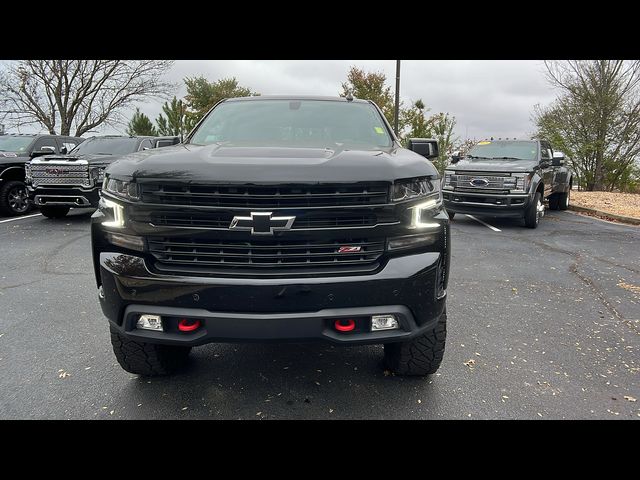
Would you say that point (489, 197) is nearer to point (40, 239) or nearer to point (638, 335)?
point (638, 335)

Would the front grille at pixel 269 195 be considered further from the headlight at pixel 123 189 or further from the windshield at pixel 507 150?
the windshield at pixel 507 150

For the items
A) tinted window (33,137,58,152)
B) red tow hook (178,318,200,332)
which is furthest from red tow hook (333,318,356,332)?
tinted window (33,137,58,152)

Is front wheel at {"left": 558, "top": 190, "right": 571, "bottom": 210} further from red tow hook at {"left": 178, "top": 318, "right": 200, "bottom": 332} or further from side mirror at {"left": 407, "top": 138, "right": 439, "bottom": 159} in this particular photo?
red tow hook at {"left": 178, "top": 318, "right": 200, "bottom": 332}

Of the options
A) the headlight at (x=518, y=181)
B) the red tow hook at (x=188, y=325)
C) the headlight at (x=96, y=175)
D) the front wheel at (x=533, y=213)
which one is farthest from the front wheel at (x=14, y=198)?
the front wheel at (x=533, y=213)

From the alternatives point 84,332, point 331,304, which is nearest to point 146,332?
point 331,304

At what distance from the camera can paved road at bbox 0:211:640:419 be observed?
8.05 feet

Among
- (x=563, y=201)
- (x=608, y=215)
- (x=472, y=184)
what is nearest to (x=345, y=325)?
(x=472, y=184)

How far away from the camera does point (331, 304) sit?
207cm

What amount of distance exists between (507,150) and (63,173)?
32.5 ft

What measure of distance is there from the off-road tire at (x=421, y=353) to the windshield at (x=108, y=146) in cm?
903

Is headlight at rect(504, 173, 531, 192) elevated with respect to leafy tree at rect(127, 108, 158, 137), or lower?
lower

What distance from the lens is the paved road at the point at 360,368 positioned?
246cm

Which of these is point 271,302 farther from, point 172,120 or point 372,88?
point 172,120

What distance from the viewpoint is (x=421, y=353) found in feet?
8.57
